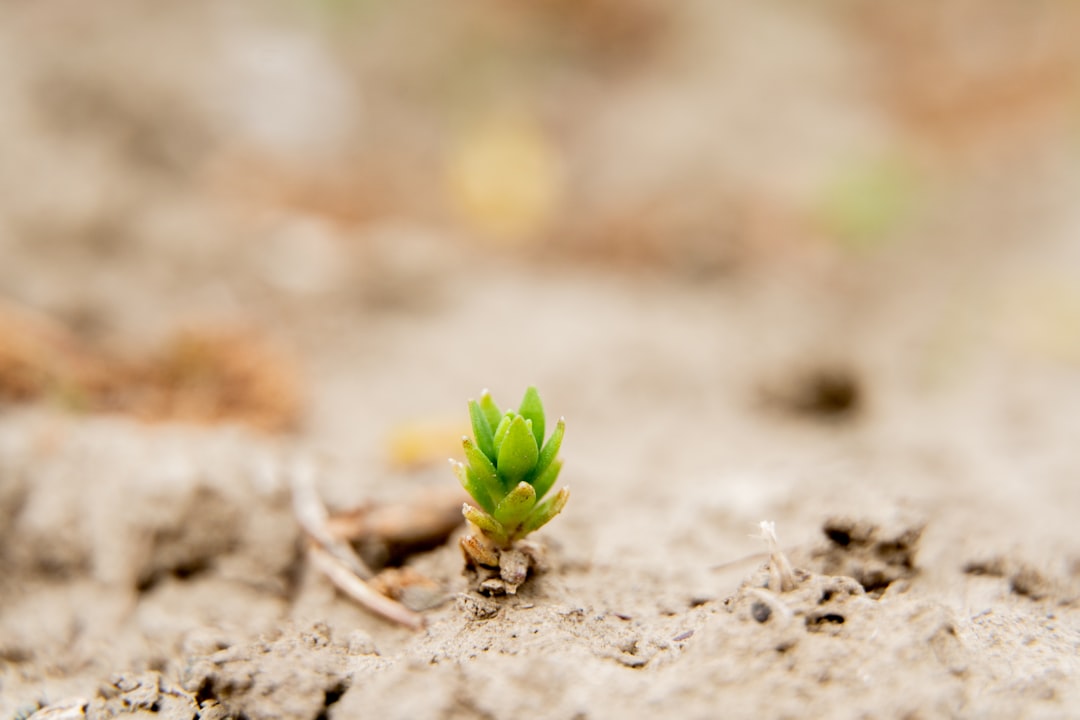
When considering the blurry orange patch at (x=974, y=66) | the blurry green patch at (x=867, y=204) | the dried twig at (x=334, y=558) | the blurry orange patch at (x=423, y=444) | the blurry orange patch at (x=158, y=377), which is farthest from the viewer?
the blurry orange patch at (x=974, y=66)

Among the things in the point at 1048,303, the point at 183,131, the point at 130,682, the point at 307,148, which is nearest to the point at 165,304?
the point at 183,131

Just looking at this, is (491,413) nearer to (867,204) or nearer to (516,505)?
(516,505)

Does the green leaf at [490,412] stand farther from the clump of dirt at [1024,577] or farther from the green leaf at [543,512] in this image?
the clump of dirt at [1024,577]

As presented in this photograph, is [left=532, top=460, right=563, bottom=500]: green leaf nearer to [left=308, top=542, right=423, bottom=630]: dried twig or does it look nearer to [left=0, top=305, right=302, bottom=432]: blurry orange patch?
[left=308, top=542, right=423, bottom=630]: dried twig

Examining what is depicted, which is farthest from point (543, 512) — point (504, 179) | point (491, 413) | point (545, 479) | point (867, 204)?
point (867, 204)

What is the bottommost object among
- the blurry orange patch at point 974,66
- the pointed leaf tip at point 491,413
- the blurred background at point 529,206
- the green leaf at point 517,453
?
the green leaf at point 517,453

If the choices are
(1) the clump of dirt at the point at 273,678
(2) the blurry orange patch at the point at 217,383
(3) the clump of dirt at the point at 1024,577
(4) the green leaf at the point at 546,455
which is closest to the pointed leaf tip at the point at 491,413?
(4) the green leaf at the point at 546,455

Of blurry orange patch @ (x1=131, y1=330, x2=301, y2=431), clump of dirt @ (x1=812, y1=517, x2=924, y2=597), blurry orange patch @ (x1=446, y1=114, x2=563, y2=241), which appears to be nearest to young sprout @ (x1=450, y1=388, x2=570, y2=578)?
clump of dirt @ (x1=812, y1=517, x2=924, y2=597)

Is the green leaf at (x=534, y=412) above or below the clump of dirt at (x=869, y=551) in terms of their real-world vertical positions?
above
